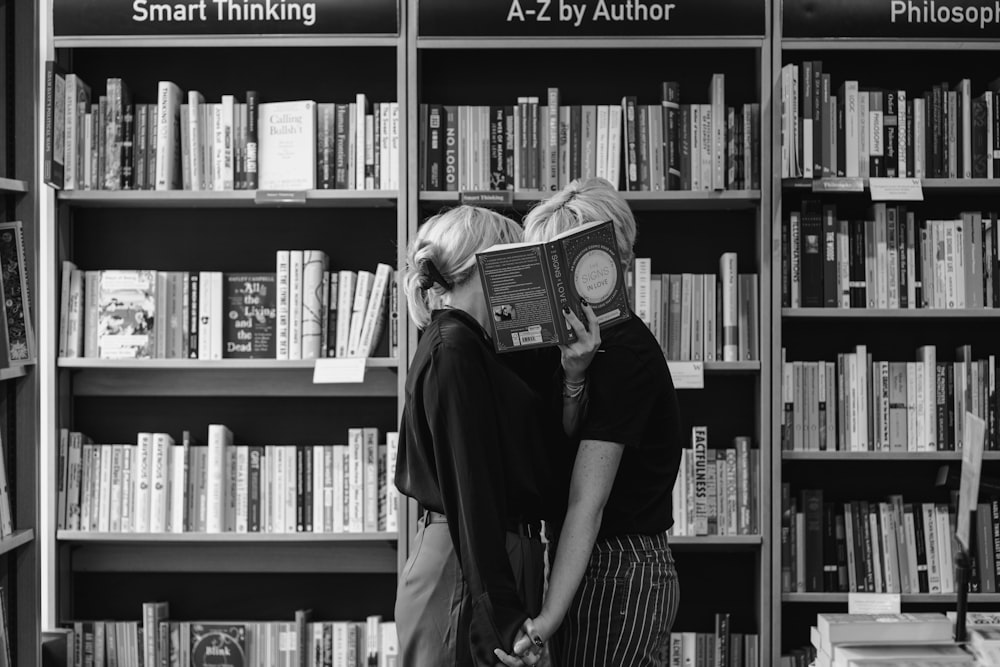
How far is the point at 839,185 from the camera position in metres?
3.04

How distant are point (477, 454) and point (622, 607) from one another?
40 cm

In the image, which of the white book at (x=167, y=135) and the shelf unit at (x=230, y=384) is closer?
the white book at (x=167, y=135)

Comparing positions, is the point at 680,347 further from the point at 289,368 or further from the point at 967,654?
the point at 967,654

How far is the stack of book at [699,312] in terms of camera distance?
3.13 meters

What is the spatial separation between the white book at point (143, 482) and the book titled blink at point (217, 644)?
1.22 ft

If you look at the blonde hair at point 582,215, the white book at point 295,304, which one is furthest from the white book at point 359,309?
the blonde hair at point 582,215

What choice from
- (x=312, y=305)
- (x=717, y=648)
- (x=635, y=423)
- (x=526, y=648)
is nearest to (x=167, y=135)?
(x=312, y=305)

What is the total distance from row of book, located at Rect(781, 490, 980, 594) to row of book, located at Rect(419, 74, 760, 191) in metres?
1.05

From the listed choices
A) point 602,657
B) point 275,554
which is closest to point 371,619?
point 275,554

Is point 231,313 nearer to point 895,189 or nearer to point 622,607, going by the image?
point 622,607

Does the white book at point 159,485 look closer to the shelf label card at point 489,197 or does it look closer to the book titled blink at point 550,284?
the shelf label card at point 489,197

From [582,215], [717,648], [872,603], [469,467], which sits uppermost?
[582,215]

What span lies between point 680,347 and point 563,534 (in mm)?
1433

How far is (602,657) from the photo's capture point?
1.84 meters
